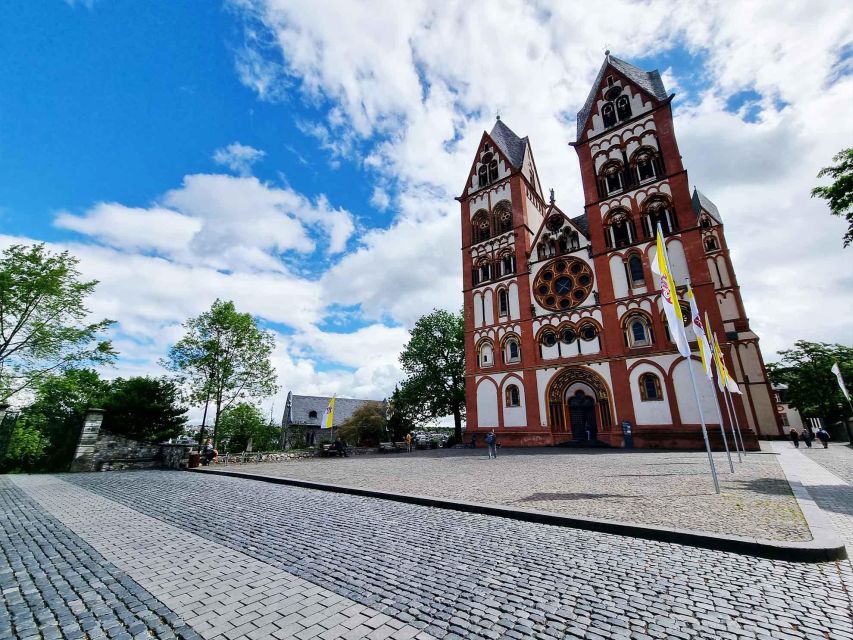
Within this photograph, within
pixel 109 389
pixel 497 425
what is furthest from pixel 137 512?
pixel 109 389

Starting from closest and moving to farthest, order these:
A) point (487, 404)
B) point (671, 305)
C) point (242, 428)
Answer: point (671, 305)
point (487, 404)
point (242, 428)

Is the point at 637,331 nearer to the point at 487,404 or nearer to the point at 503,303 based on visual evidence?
the point at 503,303

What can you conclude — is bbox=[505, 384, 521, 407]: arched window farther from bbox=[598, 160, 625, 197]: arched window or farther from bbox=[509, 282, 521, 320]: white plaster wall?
bbox=[598, 160, 625, 197]: arched window

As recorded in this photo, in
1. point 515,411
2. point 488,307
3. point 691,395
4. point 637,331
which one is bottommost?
point 515,411

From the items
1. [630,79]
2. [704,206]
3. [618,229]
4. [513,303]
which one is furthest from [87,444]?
[704,206]

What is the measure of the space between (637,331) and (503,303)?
31.0 ft

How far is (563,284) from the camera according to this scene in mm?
25672

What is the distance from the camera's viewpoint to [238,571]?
4.06 meters

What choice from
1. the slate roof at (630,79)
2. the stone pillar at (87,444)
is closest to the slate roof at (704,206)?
the slate roof at (630,79)

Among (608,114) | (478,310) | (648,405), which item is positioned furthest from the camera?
(478,310)

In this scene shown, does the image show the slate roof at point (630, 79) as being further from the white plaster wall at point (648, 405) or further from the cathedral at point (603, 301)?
the white plaster wall at point (648, 405)

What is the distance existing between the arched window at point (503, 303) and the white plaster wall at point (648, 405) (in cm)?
975

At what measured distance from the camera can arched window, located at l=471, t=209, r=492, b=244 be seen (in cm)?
3083

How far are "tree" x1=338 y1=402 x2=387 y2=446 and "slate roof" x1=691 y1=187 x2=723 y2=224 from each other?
117 feet
